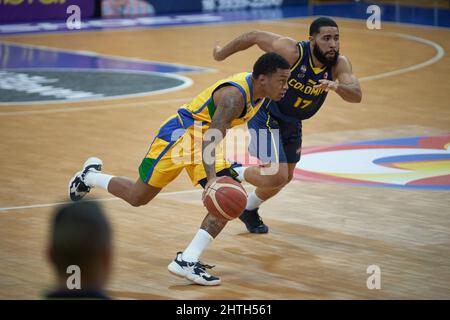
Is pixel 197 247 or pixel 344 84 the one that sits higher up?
pixel 344 84

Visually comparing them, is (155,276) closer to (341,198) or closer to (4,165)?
(341,198)

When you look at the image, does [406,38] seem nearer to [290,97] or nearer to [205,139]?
[290,97]

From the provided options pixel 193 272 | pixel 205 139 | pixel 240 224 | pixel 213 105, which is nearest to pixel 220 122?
pixel 205 139

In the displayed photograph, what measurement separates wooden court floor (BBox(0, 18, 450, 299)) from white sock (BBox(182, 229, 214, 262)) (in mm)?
226

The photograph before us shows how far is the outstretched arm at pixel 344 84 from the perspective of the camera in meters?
7.80

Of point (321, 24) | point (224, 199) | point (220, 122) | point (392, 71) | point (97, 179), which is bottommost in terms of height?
point (392, 71)

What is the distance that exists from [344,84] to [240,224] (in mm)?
1763

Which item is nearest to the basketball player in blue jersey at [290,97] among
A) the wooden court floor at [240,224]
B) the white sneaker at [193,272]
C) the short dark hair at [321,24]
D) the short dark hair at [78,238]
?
the short dark hair at [321,24]

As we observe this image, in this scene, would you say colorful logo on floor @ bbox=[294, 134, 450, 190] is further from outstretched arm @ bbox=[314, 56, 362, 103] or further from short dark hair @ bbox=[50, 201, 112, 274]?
short dark hair @ bbox=[50, 201, 112, 274]

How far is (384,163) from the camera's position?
11.4 m

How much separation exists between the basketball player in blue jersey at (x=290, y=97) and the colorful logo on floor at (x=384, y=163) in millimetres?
2081

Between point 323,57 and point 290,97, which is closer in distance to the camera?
point 323,57

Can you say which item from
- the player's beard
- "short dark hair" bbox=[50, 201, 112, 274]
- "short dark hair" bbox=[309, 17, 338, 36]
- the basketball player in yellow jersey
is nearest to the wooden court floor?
the basketball player in yellow jersey
